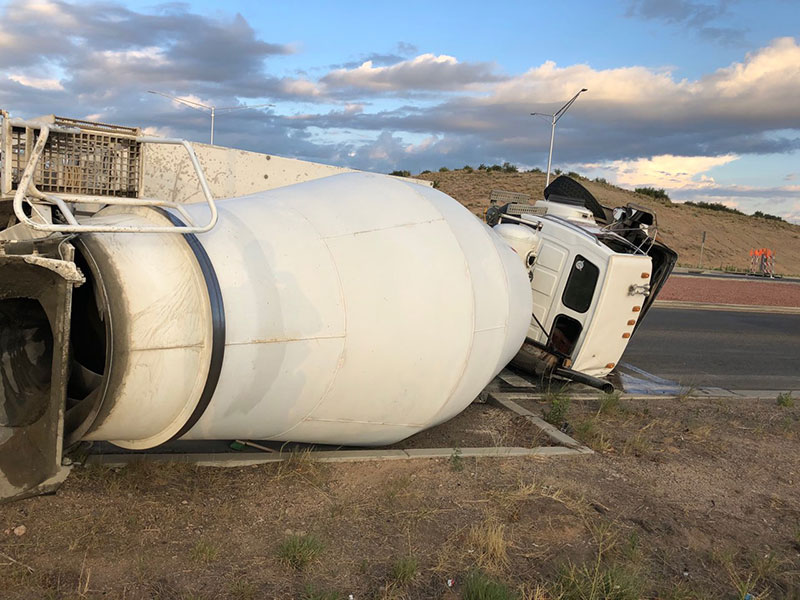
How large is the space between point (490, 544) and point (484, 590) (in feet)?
1.71

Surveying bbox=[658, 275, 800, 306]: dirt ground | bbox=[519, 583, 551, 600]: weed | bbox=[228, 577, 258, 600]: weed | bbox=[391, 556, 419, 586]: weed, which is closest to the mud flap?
bbox=[228, 577, 258, 600]: weed

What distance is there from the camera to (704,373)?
1038 cm

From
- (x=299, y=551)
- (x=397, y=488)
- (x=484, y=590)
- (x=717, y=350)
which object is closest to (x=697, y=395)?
(x=717, y=350)

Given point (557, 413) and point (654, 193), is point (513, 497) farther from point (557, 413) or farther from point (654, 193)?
point (654, 193)

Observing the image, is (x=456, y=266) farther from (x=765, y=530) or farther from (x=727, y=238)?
(x=727, y=238)

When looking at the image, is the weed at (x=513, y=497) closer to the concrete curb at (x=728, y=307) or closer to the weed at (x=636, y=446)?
the weed at (x=636, y=446)

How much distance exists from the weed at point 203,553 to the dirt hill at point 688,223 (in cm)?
4547

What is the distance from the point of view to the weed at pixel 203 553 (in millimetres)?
3527

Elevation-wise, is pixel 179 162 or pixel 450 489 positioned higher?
pixel 179 162

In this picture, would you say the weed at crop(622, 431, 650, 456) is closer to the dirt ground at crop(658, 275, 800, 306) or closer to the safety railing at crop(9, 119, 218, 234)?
the safety railing at crop(9, 119, 218, 234)

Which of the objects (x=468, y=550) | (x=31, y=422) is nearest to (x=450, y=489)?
(x=468, y=550)

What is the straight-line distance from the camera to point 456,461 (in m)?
5.07

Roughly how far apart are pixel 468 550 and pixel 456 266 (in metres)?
1.82

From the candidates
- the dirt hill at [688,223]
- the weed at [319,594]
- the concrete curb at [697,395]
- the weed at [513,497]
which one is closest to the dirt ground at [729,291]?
the concrete curb at [697,395]
